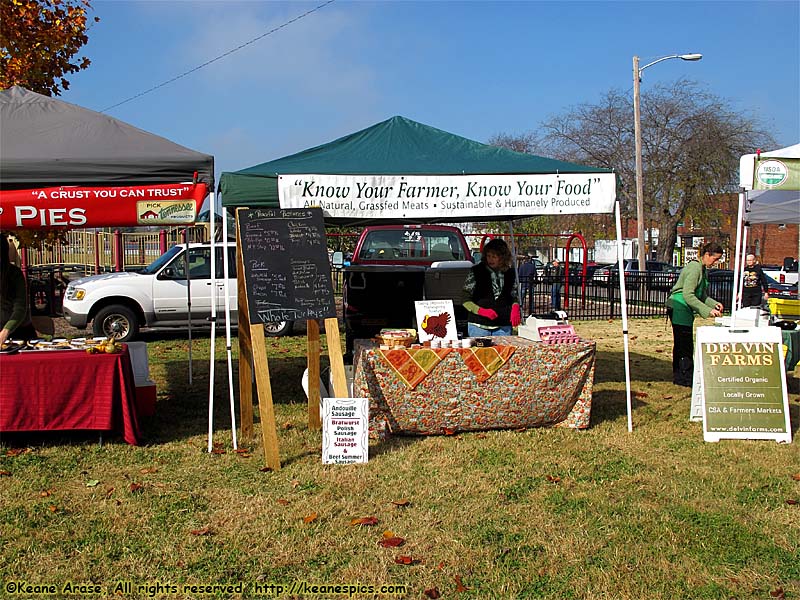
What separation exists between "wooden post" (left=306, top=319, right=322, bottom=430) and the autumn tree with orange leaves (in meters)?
6.76

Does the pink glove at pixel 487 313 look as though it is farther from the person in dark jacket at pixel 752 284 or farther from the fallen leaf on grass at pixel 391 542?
the person in dark jacket at pixel 752 284

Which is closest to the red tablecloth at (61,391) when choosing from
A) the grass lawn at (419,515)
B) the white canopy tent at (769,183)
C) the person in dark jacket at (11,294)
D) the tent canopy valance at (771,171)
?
the grass lawn at (419,515)

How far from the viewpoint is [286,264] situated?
620 centimetres

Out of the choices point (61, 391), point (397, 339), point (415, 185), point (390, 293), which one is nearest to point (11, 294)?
point (61, 391)

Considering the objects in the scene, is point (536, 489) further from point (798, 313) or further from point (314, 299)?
point (798, 313)

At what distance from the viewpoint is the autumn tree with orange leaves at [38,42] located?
1046 centimetres

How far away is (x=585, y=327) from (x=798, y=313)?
6075 mm

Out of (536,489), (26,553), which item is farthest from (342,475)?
(26,553)

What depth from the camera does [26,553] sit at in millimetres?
4211

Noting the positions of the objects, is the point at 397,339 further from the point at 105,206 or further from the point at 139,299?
the point at 139,299

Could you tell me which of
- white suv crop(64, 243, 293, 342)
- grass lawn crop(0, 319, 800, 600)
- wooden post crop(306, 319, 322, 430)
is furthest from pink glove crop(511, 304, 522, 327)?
white suv crop(64, 243, 293, 342)

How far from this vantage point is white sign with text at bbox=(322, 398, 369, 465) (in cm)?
579

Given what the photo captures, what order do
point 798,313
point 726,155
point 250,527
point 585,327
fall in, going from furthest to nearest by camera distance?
point 726,155 < point 585,327 < point 798,313 < point 250,527

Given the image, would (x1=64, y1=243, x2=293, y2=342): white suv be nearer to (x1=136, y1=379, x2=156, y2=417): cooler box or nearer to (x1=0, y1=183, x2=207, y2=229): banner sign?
(x1=136, y1=379, x2=156, y2=417): cooler box
